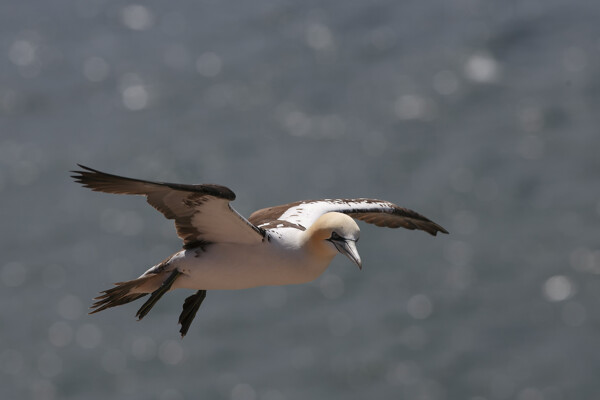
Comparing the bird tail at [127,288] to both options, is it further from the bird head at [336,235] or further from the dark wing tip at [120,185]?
the bird head at [336,235]

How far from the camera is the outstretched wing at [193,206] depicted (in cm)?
1378

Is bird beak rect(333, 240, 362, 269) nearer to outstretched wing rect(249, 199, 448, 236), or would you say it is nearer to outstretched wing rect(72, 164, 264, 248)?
outstretched wing rect(72, 164, 264, 248)

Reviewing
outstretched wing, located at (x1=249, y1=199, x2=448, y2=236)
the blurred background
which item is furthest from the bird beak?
the blurred background

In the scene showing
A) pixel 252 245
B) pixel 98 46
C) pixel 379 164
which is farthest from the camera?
pixel 98 46

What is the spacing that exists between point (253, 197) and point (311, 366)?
34.6ft

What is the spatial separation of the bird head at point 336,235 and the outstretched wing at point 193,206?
739mm

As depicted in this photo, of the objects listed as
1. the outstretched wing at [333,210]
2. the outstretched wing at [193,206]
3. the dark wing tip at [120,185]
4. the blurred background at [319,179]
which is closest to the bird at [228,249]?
the outstretched wing at [193,206]

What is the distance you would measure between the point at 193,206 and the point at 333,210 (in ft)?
9.91

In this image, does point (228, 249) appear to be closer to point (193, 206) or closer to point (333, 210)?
point (193, 206)

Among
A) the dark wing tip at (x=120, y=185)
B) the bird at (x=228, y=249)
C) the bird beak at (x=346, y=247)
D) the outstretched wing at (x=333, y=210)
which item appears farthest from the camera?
the outstretched wing at (x=333, y=210)

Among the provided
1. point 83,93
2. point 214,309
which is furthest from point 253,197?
point 83,93

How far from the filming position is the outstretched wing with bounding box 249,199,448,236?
54.9 ft

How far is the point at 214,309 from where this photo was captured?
72562mm

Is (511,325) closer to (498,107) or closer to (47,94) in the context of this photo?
(498,107)
